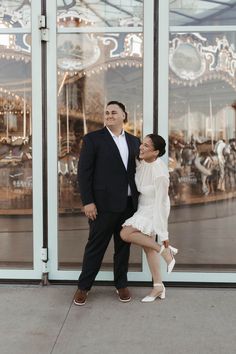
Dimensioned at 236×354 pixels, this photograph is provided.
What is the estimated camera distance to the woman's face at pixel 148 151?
425 centimetres

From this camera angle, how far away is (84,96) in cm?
520

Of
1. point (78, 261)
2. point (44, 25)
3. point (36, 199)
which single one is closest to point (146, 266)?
point (78, 261)

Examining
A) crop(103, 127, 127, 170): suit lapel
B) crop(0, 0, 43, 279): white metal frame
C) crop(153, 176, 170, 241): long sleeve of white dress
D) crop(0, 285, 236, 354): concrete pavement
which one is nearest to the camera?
crop(0, 285, 236, 354): concrete pavement

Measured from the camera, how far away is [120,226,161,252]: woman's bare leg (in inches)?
169

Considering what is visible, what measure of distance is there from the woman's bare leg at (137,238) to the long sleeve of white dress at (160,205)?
127mm

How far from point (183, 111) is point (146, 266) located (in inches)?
63.3

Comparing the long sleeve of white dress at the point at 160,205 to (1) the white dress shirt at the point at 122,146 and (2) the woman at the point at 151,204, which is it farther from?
(1) the white dress shirt at the point at 122,146

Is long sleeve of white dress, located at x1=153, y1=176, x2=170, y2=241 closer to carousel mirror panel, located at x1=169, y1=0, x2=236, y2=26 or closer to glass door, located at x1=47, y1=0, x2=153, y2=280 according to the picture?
glass door, located at x1=47, y1=0, x2=153, y2=280

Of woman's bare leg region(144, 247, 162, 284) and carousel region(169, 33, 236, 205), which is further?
carousel region(169, 33, 236, 205)

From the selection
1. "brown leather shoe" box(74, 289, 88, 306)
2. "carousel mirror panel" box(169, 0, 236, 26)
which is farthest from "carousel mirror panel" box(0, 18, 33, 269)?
A: "carousel mirror panel" box(169, 0, 236, 26)

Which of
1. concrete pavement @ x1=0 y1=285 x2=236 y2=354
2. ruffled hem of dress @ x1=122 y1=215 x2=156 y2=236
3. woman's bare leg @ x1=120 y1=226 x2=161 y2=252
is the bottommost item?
concrete pavement @ x1=0 y1=285 x2=236 y2=354

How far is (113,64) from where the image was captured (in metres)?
5.21

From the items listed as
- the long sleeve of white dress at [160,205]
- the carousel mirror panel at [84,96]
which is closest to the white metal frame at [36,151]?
the carousel mirror panel at [84,96]

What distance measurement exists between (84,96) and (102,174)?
48.5 inches
